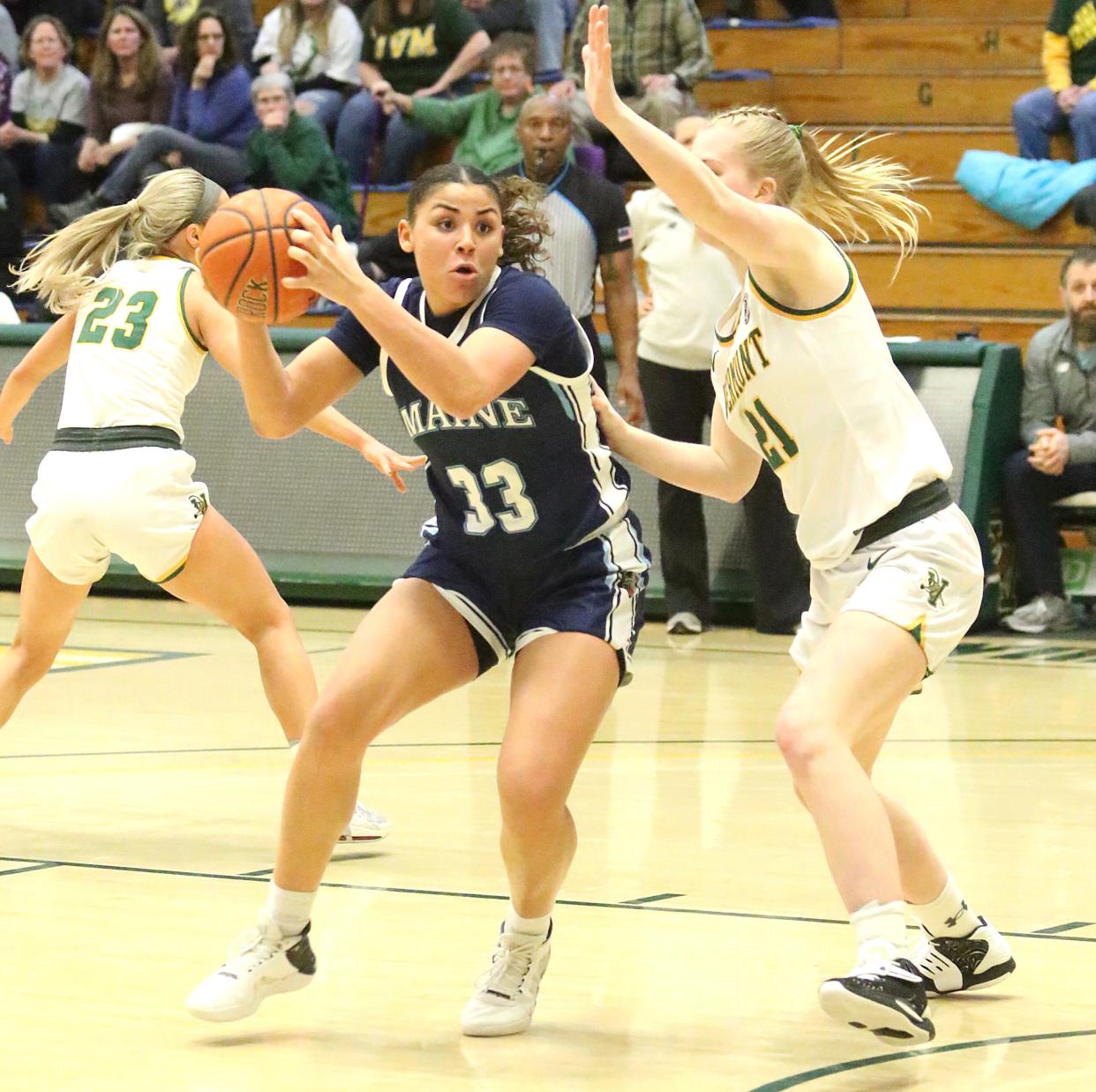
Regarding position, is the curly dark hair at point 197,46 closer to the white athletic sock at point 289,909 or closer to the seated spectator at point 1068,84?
the seated spectator at point 1068,84

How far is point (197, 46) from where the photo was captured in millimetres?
13211

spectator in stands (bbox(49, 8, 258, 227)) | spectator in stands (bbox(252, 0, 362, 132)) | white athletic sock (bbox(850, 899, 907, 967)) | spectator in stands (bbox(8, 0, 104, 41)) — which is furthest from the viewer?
spectator in stands (bbox(8, 0, 104, 41))

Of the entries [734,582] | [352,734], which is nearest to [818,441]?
[352,734]

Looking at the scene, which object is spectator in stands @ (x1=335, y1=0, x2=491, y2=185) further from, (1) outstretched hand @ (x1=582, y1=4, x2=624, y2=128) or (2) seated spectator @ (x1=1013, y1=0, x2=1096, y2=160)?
(1) outstretched hand @ (x1=582, y1=4, x2=624, y2=128)

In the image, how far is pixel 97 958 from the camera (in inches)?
160

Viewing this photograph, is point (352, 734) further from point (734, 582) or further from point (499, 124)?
point (499, 124)

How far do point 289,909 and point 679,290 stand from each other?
5863 millimetres

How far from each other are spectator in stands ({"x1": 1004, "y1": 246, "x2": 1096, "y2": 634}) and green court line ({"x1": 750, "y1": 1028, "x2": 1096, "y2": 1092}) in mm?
5845

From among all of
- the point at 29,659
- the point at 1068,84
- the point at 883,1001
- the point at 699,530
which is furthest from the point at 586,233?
the point at 883,1001

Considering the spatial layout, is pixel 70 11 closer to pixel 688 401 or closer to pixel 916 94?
pixel 916 94

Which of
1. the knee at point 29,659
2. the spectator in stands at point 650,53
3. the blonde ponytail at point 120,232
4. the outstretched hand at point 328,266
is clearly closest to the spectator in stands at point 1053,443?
the spectator in stands at point 650,53

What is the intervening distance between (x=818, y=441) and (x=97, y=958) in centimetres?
177

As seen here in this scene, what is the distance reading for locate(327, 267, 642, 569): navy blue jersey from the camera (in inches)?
150

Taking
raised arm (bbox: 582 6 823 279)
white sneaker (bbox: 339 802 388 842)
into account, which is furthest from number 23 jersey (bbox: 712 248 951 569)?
white sneaker (bbox: 339 802 388 842)
